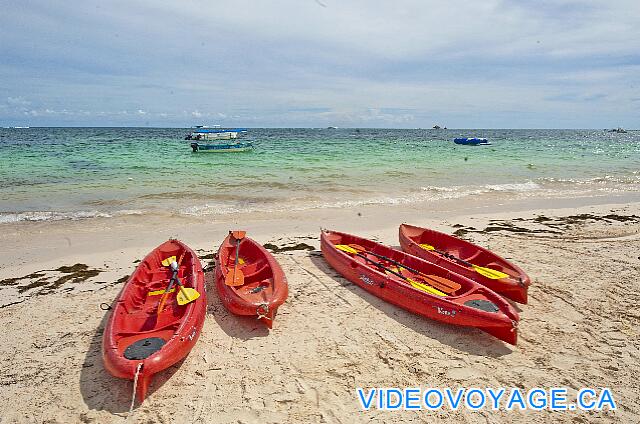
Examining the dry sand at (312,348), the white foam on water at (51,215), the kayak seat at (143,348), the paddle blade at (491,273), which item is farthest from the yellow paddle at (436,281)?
the white foam on water at (51,215)

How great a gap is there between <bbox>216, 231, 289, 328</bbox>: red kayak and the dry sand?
33 cm

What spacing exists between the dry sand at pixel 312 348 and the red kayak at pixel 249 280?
→ 33 centimetres

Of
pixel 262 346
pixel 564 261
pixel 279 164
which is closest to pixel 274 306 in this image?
pixel 262 346

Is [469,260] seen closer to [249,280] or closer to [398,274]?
[398,274]

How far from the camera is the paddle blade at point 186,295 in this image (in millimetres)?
6158

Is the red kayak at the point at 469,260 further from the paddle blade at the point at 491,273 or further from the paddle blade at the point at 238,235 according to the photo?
the paddle blade at the point at 238,235

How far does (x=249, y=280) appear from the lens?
298 inches

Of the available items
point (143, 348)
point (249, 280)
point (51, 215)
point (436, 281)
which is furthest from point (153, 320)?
point (51, 215)

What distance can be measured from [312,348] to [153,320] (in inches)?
101

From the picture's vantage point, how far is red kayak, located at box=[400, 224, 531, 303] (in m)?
6.86

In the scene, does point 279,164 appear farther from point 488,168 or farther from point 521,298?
point 521,298

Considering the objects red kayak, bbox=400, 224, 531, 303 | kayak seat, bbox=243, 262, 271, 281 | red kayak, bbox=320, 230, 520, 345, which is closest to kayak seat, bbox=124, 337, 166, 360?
kayak seat, bbox=243, 262, 271, 281

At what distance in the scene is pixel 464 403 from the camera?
4672mm

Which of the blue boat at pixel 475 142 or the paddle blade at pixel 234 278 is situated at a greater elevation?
the blue boat at pixel 475 142
